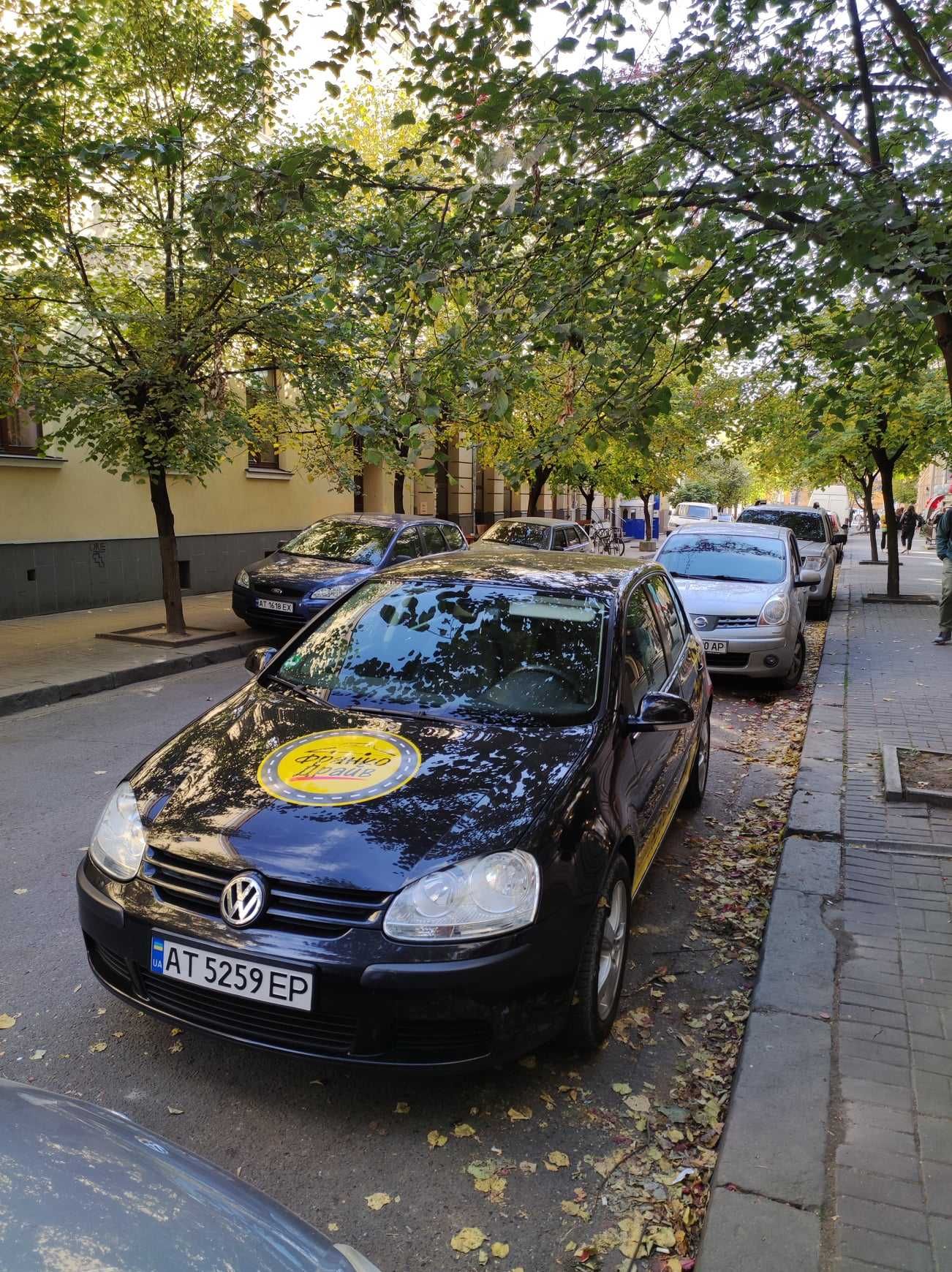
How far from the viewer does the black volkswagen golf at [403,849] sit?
8.73 feet

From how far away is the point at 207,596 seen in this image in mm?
16781

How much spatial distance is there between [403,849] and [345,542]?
10.3 meters

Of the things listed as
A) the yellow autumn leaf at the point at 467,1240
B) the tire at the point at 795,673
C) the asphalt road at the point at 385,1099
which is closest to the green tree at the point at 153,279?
the tire at the point at 795,673

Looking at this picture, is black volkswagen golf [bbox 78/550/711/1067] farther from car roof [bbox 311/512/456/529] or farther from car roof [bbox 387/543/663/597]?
car roof [bbox 311/512/456/529]

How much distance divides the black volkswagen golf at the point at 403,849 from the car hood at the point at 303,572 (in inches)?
307

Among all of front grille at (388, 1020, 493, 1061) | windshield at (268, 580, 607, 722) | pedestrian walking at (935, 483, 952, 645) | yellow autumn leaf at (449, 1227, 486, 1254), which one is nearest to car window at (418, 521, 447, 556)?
pedestrian walking at (935, 483, 952, 645)

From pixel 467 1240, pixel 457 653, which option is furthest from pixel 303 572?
pixel 467 1240

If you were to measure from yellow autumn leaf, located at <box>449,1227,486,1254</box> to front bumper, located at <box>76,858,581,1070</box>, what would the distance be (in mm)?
407

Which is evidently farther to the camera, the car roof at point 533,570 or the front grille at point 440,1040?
the car roof at point 533,570

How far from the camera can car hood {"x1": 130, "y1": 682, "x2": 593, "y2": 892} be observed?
2.77 metres

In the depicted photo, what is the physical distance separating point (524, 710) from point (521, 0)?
355 cm

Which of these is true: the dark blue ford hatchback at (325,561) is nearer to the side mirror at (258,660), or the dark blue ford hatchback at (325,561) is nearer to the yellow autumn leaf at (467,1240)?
the side mirror at (258,660)

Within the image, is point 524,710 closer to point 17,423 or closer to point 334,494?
point 17,423

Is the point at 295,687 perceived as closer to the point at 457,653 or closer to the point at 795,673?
the point at 457,653
